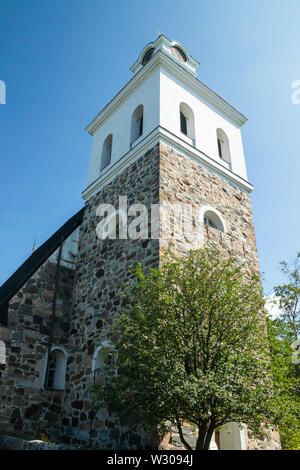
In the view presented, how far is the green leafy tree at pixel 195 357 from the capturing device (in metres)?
6.74

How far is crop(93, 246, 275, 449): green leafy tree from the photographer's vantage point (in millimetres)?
6738

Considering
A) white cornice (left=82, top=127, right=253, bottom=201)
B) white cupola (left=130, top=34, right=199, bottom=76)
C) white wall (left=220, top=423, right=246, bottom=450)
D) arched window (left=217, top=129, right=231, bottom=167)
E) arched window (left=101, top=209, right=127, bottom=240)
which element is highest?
white cupola (left=130, top=34, right=199, bottom=76)

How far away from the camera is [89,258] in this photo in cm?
1342

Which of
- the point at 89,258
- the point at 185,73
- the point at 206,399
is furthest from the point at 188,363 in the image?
the point at 185,73

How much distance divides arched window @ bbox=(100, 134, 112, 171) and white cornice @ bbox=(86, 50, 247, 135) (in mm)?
1140

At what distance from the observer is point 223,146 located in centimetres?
1570

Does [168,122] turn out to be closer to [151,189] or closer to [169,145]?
[169,145]

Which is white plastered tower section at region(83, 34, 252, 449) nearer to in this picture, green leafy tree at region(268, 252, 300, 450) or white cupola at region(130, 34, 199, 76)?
white cupola at region(130, 34, 199, 76)

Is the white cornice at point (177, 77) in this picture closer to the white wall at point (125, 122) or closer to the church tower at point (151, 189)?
the church tower at point (151, 189)

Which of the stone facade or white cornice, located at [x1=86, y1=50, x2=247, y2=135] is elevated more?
white cornice, located at [x1=86, y1=50, x2=247, y2=135]

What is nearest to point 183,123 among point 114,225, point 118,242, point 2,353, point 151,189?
point 151,189

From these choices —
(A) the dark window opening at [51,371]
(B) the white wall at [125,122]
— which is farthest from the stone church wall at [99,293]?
(B) the white wall at [125,122]

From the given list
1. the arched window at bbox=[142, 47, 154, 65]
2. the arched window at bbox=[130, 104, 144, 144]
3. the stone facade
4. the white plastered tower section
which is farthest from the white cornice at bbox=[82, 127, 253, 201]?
the arched window at bbox=[142, 47, 154, 65]

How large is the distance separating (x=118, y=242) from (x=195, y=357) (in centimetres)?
567
